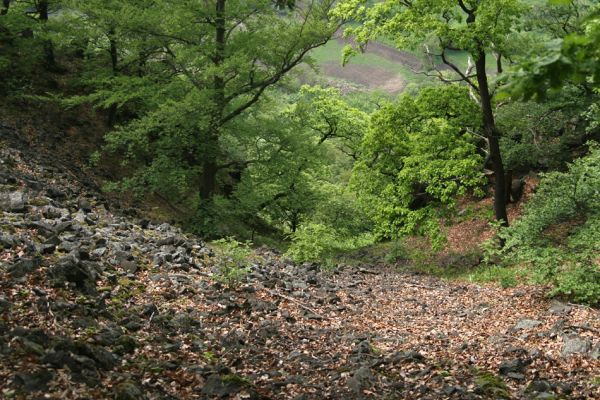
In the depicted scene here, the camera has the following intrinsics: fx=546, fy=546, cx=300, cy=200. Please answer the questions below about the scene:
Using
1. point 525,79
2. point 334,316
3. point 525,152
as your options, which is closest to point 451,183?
point 525,152

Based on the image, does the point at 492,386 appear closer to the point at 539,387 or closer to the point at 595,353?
the point at 539,387

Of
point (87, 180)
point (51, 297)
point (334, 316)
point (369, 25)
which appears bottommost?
point (334, 316)

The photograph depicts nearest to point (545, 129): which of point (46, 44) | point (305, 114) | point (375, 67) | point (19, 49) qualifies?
point (305, 114)

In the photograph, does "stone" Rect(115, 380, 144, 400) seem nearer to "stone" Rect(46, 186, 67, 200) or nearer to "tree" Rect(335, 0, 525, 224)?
"stone" Rect(46, 186, 67, 200)

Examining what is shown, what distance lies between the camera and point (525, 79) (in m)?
3.30

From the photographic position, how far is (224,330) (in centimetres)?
772

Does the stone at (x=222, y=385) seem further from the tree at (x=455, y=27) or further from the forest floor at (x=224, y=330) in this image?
the tree at (x=455, y=27)

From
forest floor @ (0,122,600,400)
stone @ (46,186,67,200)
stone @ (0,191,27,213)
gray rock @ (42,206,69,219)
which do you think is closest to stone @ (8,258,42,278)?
forest floor @ (0,122,600,400)

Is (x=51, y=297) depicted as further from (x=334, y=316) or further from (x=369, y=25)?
(x=369, y=25)

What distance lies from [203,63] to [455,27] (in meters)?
7.66

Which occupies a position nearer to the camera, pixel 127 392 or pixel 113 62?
pixel 127 392

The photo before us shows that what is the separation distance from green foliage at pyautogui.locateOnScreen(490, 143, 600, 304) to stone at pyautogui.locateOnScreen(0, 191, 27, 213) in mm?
9525

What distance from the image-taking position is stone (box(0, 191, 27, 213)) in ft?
31.3

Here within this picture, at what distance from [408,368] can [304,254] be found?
8039mm
